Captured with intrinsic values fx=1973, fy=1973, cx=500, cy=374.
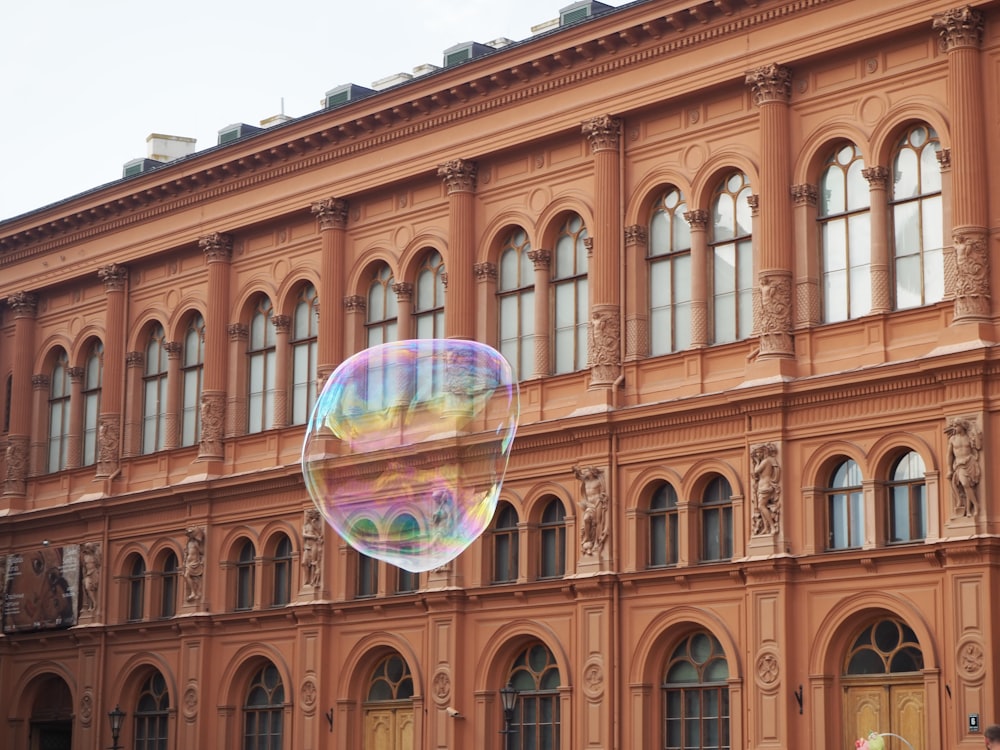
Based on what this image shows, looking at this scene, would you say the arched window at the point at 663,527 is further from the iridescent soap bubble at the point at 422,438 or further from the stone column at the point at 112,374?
the stone column at the point at 112,374

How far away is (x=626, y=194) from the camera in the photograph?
42.7 metres

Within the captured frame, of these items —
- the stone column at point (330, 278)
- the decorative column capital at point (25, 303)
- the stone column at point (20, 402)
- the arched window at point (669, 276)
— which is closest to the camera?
the arched window at point (669, 276)

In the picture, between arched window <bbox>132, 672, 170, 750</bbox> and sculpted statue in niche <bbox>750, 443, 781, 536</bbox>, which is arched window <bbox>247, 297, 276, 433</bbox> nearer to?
arched window <bbox>132, 672, 170, 750</bbox>

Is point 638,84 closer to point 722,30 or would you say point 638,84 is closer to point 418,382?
point 722,30

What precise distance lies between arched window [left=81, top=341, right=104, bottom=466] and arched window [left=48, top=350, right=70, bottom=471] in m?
0.77

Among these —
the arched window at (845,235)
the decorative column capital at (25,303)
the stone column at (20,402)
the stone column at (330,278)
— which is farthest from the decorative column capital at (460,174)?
the stone column at (20,402)

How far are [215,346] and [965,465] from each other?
2309 cm

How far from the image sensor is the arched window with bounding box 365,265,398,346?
4791cm

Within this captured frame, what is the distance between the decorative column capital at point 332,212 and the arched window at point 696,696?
49.2ft

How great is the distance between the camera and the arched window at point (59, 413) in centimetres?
5703

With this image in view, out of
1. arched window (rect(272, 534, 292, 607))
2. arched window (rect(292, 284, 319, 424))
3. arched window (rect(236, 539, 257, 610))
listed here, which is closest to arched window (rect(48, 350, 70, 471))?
arched window (rect(236, 539, 257, 610))

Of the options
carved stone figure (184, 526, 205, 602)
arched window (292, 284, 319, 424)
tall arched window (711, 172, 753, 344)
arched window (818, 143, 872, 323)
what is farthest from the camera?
carved stone figure (184, 526, 205, 602)

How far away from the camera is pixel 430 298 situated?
47.2 metres

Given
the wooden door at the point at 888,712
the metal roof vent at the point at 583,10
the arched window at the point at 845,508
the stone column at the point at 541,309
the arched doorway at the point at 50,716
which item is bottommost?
the wooden door at the point at 888,712
